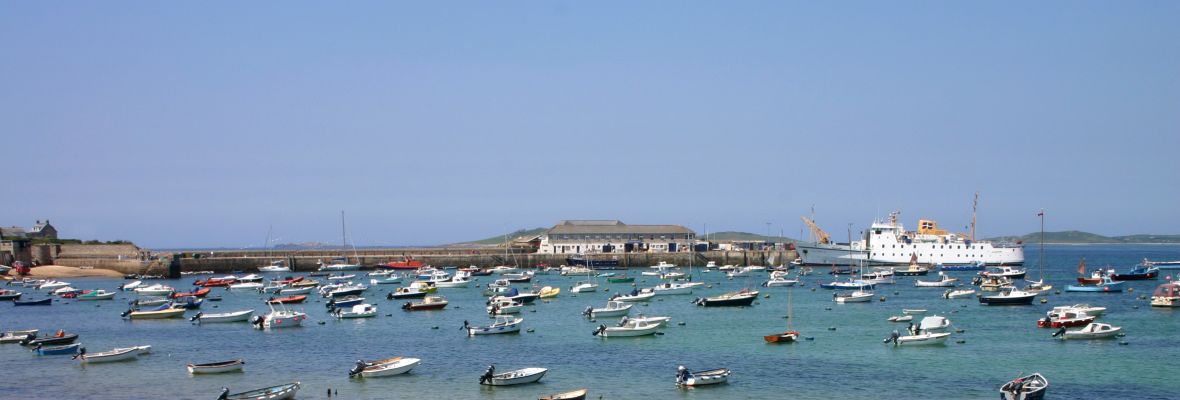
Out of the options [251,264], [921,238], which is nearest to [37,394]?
[251,264]

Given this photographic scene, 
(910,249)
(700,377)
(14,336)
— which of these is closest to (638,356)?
(700,377)

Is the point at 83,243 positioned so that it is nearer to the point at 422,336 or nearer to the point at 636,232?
the point at 636,232

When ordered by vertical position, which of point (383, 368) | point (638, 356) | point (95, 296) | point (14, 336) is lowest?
point (638, 356)

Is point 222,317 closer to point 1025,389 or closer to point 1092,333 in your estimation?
point 1025,389

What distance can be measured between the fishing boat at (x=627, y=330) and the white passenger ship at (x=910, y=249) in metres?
76.4

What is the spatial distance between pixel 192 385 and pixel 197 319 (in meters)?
26.1

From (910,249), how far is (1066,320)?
252 feet

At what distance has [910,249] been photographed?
128m

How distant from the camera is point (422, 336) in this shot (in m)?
53.9

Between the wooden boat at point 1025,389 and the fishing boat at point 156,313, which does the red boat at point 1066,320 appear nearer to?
the wooden boat at point 1025,389

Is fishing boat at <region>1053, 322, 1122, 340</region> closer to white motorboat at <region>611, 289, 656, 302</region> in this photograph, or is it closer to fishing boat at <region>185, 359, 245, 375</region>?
white motorboat at <region>611, 289, 656, 302</region>

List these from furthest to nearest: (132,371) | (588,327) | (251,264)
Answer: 1. (251,264)
2. (588,327)
3. (132,371)

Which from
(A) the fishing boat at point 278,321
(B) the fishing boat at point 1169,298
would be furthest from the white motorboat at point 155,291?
(B) the fishing boat at point 1169,298

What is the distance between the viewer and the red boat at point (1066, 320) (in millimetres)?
51844
